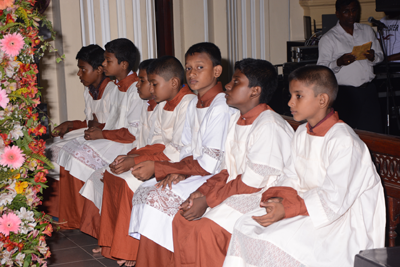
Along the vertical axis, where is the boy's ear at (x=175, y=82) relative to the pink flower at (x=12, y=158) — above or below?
above

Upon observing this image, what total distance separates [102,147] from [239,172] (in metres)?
1.71

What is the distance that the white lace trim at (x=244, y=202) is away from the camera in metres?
2.51

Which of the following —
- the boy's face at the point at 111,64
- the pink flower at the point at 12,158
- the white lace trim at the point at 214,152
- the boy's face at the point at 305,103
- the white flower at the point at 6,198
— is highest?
the boy's face at the point at 111,64

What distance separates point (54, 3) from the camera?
548 centimetres

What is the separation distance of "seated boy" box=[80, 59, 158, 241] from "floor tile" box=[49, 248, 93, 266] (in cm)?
11

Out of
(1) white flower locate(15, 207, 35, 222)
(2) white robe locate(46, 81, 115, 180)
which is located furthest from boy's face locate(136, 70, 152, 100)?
(1) white flower locate(15, 207, 35, 222)

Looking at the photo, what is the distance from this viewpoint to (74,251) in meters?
3.72

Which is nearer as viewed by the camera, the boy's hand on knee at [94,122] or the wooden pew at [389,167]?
the wooden pew at [389,167]

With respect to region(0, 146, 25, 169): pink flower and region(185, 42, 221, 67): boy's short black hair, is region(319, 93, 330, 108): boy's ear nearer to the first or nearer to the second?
region(185, 42, 221, 67): boy's short black hair

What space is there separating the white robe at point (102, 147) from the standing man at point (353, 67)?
2049 millimetres

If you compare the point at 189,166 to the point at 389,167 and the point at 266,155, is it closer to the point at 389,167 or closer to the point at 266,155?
the point at 266,155

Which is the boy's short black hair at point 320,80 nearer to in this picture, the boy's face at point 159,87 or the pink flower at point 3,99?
the boy's face at point 159,87

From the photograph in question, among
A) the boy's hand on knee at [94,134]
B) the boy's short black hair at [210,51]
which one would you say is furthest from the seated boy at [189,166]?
the boy's hand on knee at [94,134]

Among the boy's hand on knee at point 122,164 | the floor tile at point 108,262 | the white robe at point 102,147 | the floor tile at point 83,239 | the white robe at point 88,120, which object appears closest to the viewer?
the boy's hand on knee at point 122,164
